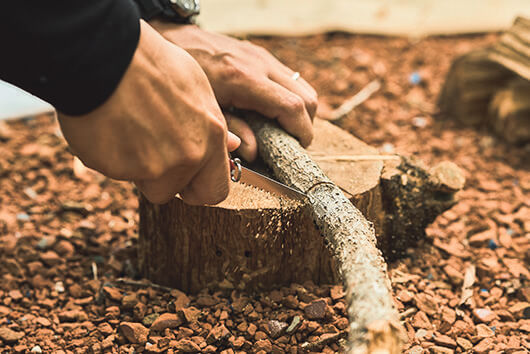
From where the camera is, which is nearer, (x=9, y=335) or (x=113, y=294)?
(x=9, y=335)

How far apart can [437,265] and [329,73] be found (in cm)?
165

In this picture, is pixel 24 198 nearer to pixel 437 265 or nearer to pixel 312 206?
pixel 312 206

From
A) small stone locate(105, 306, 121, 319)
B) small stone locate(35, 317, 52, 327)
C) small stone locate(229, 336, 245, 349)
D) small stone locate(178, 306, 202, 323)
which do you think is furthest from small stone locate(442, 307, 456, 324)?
small stone locate(35, 317, 52, 327)

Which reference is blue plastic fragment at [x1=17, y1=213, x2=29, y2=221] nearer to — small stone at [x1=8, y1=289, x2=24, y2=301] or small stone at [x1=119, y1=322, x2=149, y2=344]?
small stone at [x1=8, y1=289, x2=24, y2=301]

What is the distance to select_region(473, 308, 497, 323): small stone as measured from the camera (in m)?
1.70

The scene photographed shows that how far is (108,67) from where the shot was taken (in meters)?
0.98

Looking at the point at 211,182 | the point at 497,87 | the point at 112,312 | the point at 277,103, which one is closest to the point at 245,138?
the point at 277,103

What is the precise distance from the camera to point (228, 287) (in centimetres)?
174

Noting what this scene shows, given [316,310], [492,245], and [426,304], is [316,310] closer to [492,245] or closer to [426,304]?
[426,304]

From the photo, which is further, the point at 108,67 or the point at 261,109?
the point at 261,109

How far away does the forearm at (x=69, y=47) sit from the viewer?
93cm

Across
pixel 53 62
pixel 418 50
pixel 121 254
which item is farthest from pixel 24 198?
pixel 418 50

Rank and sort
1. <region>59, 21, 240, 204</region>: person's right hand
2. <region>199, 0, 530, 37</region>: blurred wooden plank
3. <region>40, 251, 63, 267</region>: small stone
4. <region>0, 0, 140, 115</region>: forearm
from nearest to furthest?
1. <region>0, 0, 140, 115</region>: forearm
2. <region>59, 21, 240, 204</region>: person's right hand
3. <region>40, 251, 63, 267</region>: small stone
4. <region>199, 0, 530, 37</region>: blurred wooden plank

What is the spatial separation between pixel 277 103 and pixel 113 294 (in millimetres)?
794
